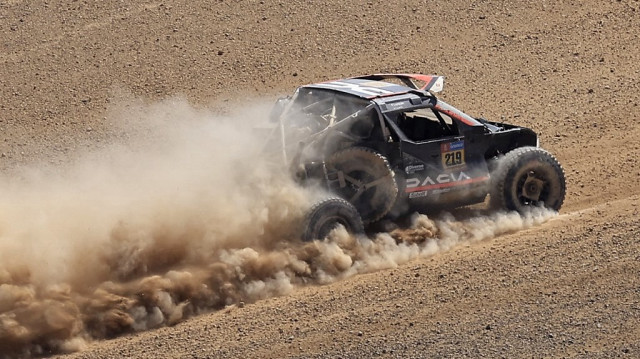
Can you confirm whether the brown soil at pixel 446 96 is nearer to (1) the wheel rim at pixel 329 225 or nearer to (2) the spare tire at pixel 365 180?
(1) the wheel rim at pixel 329 225

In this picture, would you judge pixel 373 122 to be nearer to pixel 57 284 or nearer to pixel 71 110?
pixel 57 284

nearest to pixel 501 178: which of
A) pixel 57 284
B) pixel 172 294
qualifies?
pixel 172 294

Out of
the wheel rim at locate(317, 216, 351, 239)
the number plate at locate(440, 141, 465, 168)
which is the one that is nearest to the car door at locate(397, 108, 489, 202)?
the number plate at locate(440, 141, 465, 168)

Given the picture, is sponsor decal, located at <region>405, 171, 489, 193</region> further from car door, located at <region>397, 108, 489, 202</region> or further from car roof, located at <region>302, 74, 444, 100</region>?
car roof, located at <region>302, 74, 444, 100</region>

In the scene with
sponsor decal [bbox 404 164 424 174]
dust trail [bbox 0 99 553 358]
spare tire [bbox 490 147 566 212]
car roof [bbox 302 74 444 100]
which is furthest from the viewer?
spare tire [bbox 490 147 566 212]

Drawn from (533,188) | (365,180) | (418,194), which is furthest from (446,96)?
(365,180)

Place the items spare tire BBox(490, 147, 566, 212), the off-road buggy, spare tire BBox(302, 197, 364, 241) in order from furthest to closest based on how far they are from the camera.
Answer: spare tire BBox(490, 147, 566, 212) < the off-road buggy < spare tire BBox(302, 197, 364, 241)

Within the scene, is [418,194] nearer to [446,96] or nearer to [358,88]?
[358,88]

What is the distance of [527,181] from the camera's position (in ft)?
43.1

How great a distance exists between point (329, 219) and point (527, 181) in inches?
108

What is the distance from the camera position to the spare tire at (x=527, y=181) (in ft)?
42.4

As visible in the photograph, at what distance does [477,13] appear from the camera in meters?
21.2

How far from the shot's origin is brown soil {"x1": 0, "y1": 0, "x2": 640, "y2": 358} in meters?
10.5

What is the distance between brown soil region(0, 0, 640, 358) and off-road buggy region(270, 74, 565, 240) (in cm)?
70
